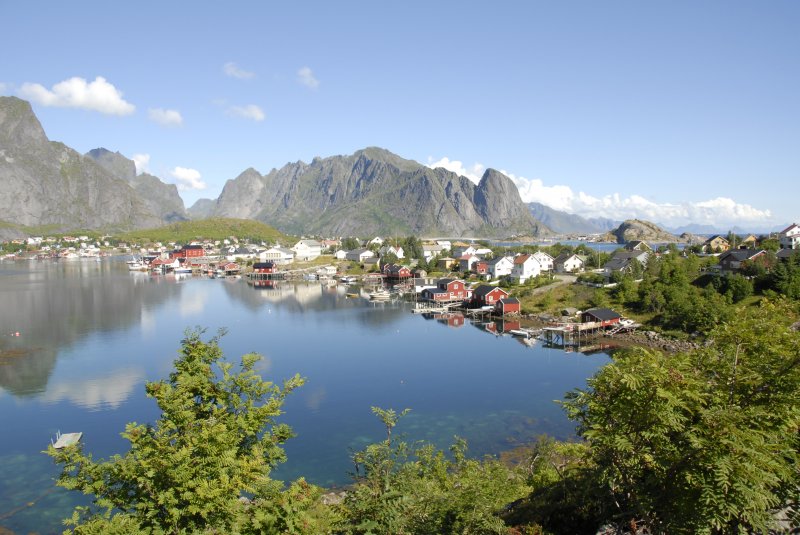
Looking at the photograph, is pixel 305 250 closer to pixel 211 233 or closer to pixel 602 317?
pixel 211 233

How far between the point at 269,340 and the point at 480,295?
21757mm

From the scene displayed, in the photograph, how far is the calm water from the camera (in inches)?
755

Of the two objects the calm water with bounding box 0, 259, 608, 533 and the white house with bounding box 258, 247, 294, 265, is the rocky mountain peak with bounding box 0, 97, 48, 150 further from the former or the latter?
the calm water with bounding box 0, 259, 608, 533

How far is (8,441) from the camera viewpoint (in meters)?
20.2

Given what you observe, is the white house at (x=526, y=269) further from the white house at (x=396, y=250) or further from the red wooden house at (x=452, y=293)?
the white house at (x=396, y=250)

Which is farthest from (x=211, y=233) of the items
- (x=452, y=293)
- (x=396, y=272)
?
(x=452, y=293)

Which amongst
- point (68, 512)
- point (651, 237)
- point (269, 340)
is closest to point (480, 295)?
point (269, 340)

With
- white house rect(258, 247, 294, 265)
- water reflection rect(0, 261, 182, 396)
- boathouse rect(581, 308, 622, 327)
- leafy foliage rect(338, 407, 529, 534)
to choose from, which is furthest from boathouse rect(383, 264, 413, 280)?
leafy foliage rect(338, 407, 529, 534)

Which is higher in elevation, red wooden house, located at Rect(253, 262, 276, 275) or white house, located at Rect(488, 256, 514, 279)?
white house, located at Rect(488, 256, 514, 279)

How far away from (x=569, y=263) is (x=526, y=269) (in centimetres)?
773

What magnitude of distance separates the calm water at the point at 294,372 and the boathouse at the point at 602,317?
5308 mm

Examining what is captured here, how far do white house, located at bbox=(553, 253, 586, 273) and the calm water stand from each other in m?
21.3

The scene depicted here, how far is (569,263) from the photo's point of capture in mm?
59875

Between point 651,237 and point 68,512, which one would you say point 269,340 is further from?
point 651,237
